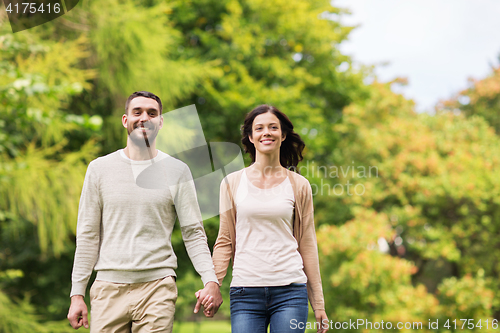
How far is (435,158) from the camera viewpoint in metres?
10.9

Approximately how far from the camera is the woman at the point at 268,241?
232cm

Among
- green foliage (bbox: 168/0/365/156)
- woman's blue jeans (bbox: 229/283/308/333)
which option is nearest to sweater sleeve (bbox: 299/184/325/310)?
woman's blue jeans (bbox: 229/283/308/333)

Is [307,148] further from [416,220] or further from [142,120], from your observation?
[142,120]

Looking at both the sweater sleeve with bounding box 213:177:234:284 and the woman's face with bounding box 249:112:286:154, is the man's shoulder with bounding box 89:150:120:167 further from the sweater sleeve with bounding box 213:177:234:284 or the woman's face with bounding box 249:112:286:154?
the woman's face with bounding box 249:112:286:154

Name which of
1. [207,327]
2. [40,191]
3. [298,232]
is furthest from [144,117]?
[207,327]

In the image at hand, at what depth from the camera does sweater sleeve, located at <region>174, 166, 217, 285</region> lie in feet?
7.66

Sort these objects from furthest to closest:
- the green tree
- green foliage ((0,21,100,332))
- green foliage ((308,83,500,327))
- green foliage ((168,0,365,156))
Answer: the green tree < green foliage ((168,0,365,156)) < green foliage ((308,83,500,327)) < green foliage ((0,21,100,332))

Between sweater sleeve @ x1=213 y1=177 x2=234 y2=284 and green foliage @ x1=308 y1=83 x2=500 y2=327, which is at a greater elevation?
green foliage @ x1=308 y1=83 x2=500 y2=327

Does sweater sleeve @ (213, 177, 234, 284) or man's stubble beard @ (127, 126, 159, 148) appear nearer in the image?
man's stubble beard @ (127, 126, 159, 148)

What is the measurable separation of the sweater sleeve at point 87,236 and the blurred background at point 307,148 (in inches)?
171

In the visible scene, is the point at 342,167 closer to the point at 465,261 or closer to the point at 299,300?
the point at 465,261

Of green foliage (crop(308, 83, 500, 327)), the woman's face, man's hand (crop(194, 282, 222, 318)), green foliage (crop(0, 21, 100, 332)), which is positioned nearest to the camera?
man's hand (crop(194, 282, 222, 318))

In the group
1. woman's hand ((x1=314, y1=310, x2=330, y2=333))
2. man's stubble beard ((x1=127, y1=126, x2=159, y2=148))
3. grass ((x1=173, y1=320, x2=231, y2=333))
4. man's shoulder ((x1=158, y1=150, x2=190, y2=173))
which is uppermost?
man's stubble beard ((x1=127, y1=126, x2=159, y2=148))

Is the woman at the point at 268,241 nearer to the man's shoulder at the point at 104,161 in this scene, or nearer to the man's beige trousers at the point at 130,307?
the man's beige trousers at the point at 130,307
